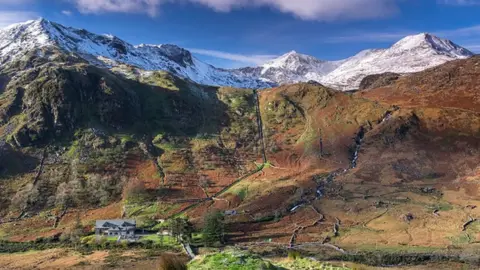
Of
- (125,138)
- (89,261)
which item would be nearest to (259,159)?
(125,138)

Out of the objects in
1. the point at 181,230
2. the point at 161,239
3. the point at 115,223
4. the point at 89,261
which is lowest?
the point at 161,239

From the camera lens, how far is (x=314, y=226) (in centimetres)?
8075

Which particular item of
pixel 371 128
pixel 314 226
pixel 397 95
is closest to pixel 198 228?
pixel 314 226

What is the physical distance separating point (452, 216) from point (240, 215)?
130 feet

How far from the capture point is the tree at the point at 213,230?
2921 inches

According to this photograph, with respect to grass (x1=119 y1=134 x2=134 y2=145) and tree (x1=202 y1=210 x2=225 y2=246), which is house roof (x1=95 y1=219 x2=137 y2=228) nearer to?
tree (x1=202 y1=210 x2=225 y2=246)

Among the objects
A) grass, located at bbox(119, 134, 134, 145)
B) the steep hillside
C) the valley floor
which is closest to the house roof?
the steep hillside

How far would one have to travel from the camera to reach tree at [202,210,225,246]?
74188mm

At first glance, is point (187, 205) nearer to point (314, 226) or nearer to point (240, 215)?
point (240, 215)

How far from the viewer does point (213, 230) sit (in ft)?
246

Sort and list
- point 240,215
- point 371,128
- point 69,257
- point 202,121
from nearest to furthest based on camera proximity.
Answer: point 69,257 < point 240,215 < point 371,128 < point 202,121

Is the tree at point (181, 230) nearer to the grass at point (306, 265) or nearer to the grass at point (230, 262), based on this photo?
the grass at point (306, 265)

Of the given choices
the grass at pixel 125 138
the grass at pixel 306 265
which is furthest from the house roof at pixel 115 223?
the grass at pixel 306 265

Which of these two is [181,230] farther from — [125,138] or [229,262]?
[229,262]
